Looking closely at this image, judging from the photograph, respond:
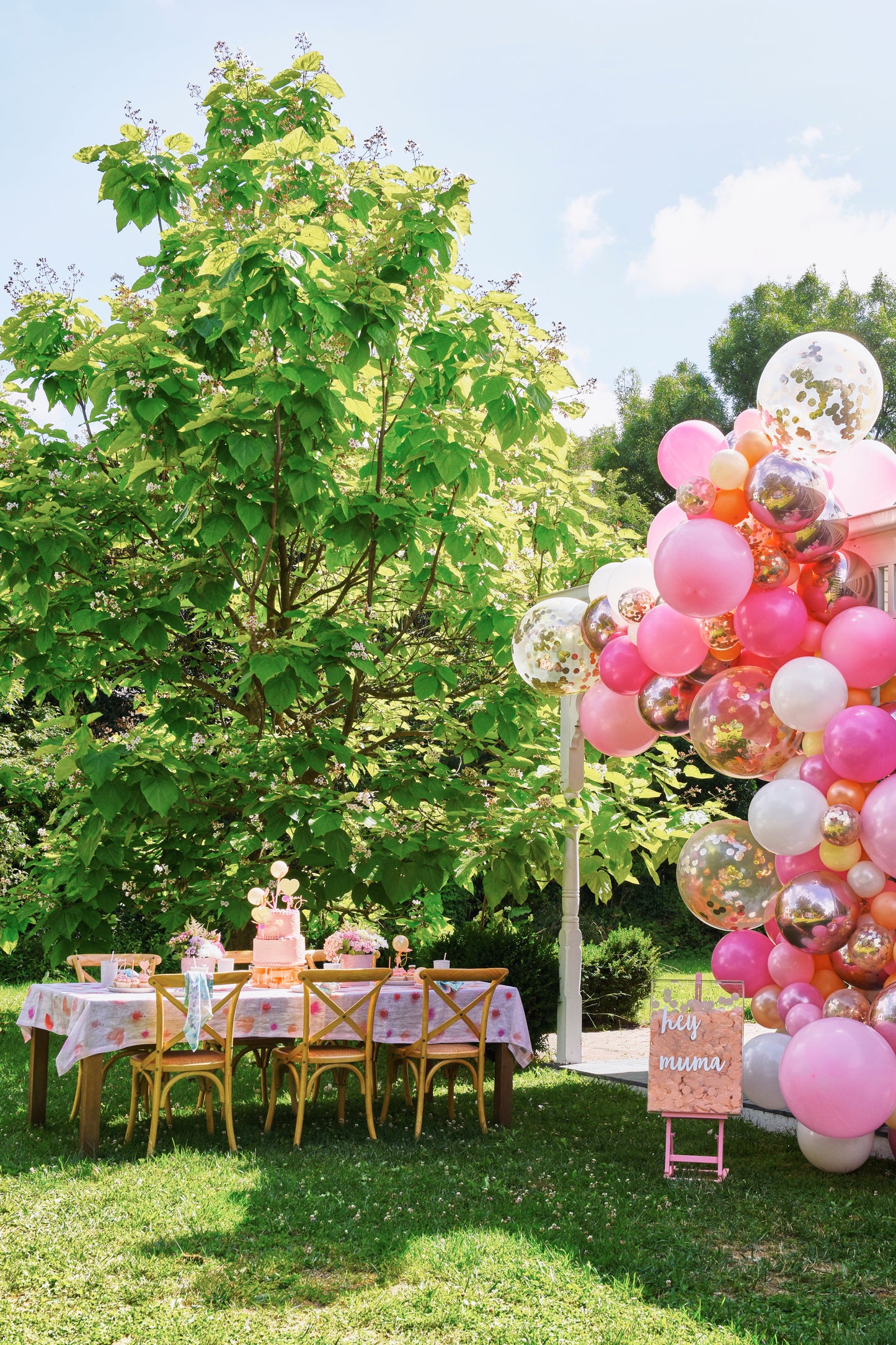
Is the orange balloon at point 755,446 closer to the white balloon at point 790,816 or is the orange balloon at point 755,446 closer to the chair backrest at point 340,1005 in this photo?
the white balloon at point 790,816

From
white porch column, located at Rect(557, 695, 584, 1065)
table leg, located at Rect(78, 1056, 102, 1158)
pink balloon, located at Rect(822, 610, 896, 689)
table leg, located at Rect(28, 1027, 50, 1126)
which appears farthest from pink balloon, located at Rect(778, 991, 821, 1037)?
table leg, located at Rect(28, 1027, 50, 1126)

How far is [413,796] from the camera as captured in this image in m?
6.51

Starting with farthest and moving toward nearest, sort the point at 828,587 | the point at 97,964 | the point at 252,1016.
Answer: the point at 97,964 < the point at 252,1016 < the point at 828,587

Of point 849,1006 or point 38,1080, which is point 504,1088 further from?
point 38,1080

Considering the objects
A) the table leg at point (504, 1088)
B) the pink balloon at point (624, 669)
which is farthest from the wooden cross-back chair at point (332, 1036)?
the pink balloon at point (624, 669)

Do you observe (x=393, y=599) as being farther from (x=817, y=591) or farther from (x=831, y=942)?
(x=831, y=942)

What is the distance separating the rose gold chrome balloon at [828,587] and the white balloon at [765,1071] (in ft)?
6.26

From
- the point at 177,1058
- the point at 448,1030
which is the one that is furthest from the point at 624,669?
the point at 177,1058

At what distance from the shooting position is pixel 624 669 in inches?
216

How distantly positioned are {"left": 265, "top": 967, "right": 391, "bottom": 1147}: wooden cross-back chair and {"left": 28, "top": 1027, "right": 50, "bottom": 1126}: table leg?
4.13 feet

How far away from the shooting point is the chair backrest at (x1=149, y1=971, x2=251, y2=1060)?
17.8 ft

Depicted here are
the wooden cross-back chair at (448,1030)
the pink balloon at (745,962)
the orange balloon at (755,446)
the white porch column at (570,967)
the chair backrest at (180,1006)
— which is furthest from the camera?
the white porch column at (570,967)

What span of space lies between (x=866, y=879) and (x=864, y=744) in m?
0.57

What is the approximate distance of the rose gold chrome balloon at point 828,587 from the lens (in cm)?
497
